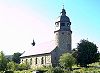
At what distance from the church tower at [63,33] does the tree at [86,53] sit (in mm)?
6325

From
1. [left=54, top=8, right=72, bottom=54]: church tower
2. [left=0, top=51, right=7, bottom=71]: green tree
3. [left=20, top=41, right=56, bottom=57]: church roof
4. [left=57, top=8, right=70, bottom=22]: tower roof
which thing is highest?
[left=57, top=8, right=70, bottom=22]: tower roof

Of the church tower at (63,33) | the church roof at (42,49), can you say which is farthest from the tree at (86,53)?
the church roof at (42,49)

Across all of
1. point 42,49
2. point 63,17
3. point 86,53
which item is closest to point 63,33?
point 63,17

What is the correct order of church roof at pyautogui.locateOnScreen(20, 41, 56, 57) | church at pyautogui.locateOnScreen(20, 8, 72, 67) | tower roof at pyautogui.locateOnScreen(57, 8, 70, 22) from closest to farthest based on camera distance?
tower roof at pyautogui.locateOnScreen(57, 8, 70, 22), church at pyautogui.locateOnScreen(20, 8, 72, 67), church roof at pyautogui.locateOnScreen(20, 41, 56, 57)

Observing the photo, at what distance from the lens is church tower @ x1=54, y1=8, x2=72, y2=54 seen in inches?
2739

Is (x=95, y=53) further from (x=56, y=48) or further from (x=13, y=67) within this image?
(x=13, y=67)

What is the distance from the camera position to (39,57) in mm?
76688

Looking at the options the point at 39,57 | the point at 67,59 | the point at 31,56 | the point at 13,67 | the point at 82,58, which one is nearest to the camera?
the point at 67,59

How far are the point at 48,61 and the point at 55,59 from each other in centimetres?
217

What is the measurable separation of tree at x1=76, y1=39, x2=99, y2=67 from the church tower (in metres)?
6.32

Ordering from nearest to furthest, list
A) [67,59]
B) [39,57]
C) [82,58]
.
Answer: [67,59] → [82,58] → [39,57]

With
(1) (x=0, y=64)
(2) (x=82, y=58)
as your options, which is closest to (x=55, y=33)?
(2) (x=82, y=58)

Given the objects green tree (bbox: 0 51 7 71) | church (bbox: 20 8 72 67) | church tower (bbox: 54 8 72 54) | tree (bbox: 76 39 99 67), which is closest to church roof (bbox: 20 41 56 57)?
church (bbox: 20 8 72 67)

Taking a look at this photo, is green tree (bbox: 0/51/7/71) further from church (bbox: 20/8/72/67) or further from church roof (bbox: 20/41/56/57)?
church roof (bbox: 20/41/56/57)
